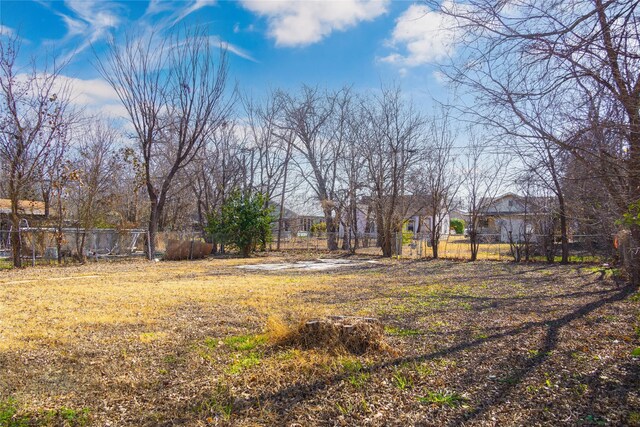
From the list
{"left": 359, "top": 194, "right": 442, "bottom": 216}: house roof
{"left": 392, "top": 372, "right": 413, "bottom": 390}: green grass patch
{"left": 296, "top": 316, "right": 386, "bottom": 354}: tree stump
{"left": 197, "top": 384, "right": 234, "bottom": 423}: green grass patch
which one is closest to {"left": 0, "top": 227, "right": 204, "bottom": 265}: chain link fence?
{"left": 359, "top": 194, "right": 442, "bottom": 216}: house roof

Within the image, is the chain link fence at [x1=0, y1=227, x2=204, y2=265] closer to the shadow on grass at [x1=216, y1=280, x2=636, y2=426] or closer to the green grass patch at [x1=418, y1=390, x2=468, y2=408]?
the shadow on grass at [x1=216, y1=280, x2=636, y2=426]

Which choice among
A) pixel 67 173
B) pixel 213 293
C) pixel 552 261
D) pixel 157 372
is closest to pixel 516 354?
pixel 157 372

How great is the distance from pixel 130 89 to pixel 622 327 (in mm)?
19782

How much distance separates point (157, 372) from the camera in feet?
12.9

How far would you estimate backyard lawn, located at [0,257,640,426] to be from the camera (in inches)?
121

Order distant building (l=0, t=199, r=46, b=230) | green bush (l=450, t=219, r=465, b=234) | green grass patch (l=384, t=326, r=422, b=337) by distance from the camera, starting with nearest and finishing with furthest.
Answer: green grass patch (l=384, t=326, r=422, b=337) → distant building (l=0, t=199, r=46, b=230) → green bush (l=450, t=219, r=465, b=234)

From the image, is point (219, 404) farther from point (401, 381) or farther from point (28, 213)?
point (28, 213)

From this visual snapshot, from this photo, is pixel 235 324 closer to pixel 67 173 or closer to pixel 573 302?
pixel 573 302

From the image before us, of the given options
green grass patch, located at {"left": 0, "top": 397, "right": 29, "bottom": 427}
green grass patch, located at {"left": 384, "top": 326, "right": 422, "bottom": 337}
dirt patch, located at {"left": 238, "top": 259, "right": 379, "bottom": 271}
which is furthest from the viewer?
dirt patch, located at {"left": 238, "top": 259, "right": 379, "bottom": 271}

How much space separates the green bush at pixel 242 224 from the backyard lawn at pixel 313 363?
13.1m

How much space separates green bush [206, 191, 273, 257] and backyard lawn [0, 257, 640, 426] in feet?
43.0

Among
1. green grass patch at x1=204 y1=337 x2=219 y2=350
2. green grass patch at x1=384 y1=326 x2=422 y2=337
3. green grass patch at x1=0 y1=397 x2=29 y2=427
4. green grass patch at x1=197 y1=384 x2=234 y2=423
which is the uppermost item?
green grass patch at x1=384 y1=326 x2=422 y2=337

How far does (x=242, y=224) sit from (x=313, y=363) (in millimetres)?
17612

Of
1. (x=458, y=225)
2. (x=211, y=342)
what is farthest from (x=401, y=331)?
(x=458, y=225)
